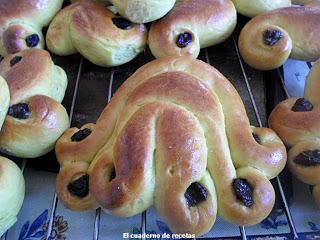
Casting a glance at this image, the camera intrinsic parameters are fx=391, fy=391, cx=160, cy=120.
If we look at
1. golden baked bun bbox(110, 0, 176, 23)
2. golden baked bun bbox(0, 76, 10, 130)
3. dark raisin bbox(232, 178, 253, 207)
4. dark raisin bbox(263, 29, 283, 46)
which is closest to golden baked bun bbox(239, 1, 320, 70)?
dark raisin bbox(263, 29, 283, 46)

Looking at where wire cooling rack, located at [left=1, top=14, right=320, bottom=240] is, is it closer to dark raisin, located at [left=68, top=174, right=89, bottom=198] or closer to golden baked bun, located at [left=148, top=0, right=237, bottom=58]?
golden baked bun, located at [left=148, top=0, right=237, bottom=58]

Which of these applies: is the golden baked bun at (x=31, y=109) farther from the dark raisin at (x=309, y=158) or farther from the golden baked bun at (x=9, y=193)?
the dark raisin at (x=309, y=158)

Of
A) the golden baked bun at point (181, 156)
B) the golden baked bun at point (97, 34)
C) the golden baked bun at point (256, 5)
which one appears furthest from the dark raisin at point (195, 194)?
the golden baked bun at point (256, 5)

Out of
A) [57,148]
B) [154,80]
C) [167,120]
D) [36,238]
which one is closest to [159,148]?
[167,120]

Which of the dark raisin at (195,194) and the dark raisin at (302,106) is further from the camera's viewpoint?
the dark raisin at (302,106)

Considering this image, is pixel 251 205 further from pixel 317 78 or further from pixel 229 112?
pixel 317 78

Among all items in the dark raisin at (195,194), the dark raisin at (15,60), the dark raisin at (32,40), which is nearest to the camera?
the dark raisin at (195,194)

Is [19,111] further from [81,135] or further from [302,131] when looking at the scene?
[302,131]
